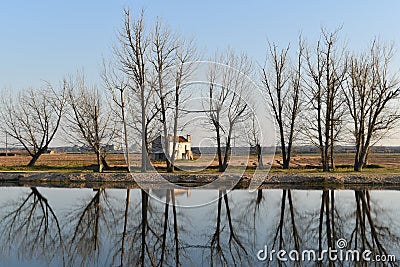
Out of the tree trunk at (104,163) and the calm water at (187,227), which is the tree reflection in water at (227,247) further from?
the tree trunk at (104,163)

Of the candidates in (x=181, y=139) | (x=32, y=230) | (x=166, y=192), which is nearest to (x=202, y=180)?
Result: (x=166, y=192)

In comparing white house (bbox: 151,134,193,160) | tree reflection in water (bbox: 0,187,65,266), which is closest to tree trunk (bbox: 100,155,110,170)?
white house (bbox: 151,134,193,160)

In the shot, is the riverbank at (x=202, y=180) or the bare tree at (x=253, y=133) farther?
the riverbank at (x=202, y=180)

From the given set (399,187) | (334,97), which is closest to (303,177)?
(399,187)

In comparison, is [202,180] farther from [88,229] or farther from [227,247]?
[227,247]

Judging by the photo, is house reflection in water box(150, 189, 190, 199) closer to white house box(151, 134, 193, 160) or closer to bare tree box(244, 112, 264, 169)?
white house box(151, 134, 193, 160)

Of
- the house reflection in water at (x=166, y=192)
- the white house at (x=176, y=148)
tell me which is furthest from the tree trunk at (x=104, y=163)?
the white house at (x=176, y=148)

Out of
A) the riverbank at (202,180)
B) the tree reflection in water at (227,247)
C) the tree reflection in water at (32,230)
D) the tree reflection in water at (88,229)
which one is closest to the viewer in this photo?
the tree reflection in water at (227,247)
